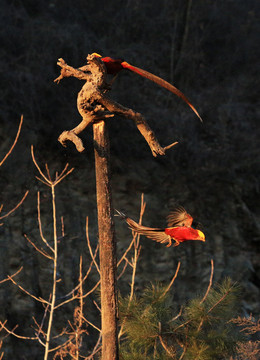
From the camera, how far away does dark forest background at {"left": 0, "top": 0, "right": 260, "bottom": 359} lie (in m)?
6.18

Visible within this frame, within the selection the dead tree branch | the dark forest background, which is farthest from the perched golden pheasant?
the dark forest background

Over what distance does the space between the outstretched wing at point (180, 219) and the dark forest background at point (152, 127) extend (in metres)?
4.03

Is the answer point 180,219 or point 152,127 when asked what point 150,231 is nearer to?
point 180,219

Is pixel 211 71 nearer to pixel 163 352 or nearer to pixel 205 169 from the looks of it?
pixel 205 169

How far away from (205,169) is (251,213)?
2.70 feet

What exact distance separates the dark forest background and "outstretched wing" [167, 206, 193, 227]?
403 cm

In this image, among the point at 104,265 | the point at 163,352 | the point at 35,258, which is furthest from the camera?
the point at 35,258

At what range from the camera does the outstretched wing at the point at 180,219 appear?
1.98 m

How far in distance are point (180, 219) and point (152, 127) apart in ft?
17.0

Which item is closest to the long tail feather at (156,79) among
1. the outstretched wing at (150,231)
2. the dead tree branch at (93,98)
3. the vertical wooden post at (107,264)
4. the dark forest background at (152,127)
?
the dead tree branch at (93,98)

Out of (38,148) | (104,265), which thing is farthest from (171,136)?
(104,265)

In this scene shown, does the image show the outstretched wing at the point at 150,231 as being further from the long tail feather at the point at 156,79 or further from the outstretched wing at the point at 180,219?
the long tail feather at the point at 156,79

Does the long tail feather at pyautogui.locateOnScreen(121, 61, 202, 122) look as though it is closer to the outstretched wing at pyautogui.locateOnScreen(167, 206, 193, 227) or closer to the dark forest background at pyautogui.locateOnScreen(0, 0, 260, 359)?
the outstretched wing at pyautogui.locateOnScreen(167, 206, 193, 227)

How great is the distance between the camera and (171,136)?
23.6ft
